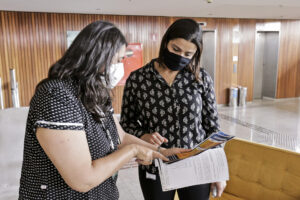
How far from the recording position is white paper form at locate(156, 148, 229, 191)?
4.42 ft

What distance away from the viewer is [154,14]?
7.13 m

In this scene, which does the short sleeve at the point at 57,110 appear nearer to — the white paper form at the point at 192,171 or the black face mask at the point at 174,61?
the white paper form at the point at 192,171

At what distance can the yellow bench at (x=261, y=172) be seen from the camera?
1913 millimetres

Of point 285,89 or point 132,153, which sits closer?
point 132,153

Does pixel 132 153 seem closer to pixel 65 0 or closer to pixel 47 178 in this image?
pixel 47 178

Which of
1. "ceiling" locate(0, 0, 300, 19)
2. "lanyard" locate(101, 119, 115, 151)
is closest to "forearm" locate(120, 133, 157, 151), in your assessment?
"lanyard" locate(101, 119, 115, 151)

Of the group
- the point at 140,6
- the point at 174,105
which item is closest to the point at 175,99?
the point at 174,105

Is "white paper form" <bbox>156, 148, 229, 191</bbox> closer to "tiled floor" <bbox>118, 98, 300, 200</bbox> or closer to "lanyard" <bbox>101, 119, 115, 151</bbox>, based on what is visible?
"lanyard" <bbox>101, 119, 115, 151</bbox>

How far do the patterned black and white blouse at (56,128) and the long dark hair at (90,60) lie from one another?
32 millimetres

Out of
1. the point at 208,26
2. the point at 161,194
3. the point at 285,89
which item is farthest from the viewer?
the point at 285,89

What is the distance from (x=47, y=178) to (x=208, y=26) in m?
7.77

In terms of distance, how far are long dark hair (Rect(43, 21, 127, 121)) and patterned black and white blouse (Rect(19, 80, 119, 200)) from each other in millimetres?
32

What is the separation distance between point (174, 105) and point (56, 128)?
0.83 metres

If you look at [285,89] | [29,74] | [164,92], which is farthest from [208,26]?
[164,92]
